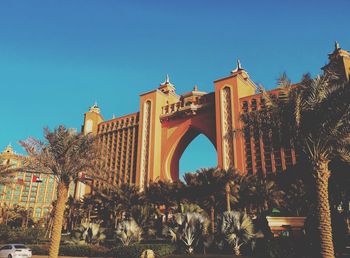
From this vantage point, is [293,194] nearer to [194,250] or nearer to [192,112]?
[194,250]

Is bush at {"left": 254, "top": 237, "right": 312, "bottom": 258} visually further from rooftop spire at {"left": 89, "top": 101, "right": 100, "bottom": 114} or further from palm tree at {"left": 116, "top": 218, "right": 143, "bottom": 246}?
rooftop spire at {"left": 89, "top": 101, "right": 100, "bottom": 114}

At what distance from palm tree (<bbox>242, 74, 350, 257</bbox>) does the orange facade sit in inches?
936

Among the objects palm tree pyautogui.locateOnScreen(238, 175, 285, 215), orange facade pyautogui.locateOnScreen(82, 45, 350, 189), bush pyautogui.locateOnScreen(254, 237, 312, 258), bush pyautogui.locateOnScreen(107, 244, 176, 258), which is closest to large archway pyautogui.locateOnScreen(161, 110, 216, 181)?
orange facade pyautogui.locateOnScreen(82, 45, 350, 189)

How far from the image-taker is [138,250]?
2130cm

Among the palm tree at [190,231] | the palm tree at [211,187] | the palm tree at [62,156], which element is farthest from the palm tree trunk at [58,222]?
the palm tree at [211,187]

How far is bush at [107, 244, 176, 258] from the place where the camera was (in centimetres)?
2108

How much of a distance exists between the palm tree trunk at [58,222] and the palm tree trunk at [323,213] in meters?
12.5

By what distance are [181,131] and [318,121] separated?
3508 centimetres

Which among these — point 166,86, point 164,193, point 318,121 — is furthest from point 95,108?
point 318,121

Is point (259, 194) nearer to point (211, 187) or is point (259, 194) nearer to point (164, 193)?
point (211, 187)

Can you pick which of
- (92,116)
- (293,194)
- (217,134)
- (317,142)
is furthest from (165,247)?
(92,116)

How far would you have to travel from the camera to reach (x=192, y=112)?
4675 centimetres

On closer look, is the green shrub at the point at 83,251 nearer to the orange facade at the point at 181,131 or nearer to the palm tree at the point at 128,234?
the palm tree at the point at 128,234

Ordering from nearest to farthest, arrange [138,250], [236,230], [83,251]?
[236,230]
[138,250]
[83,251]
